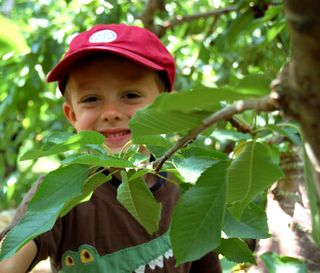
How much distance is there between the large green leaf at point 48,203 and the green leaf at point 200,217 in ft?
0.42

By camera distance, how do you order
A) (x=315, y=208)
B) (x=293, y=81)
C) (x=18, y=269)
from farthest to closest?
1. (x=18, y=269)
2. (x=315, y=208)
3. (x=293, y=81)

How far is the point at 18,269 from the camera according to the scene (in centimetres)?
93

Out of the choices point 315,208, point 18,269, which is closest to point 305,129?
point 315,208

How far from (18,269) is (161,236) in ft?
1.05

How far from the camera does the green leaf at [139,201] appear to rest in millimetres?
651

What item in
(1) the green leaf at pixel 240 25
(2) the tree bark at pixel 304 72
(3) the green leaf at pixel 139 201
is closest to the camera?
(2) the tree bark at pixel 304 72

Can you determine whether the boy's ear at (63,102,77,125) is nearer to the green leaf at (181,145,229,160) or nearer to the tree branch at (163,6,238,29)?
the green leaf at (181,145,229,160)

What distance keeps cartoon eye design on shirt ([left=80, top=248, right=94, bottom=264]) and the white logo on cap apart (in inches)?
18.4

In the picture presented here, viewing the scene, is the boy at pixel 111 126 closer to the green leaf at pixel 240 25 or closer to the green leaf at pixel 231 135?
the green leaf at pixel 231 135

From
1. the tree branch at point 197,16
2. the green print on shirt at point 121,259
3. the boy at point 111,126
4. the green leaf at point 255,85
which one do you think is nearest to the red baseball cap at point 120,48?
the boy at point 111,126

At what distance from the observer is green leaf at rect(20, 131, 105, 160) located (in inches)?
23.7

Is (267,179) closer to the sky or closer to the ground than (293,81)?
closer to the ground

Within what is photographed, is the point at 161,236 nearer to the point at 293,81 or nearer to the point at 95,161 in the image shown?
the point at 95,161

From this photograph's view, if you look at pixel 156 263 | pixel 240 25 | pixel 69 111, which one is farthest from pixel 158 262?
pixel 240 25
